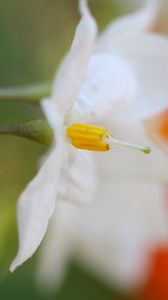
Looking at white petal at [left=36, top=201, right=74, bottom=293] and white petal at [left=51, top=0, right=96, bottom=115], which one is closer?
white petal at [left=51, top=0, right=96, bottom=115]

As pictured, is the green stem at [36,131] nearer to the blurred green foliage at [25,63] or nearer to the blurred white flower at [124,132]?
the blurred white flower at [124,132]

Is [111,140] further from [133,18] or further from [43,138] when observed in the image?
[133,18]

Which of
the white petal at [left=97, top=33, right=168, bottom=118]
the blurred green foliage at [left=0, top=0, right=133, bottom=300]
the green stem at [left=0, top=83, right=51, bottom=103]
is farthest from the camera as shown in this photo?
the blurred green foliage at [left=0, top=0, right=133, bottom=300]

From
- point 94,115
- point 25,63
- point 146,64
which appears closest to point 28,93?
point 94,115

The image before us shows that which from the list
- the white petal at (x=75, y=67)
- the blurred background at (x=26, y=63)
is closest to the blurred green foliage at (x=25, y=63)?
the blurred background at (x=26, y=63)

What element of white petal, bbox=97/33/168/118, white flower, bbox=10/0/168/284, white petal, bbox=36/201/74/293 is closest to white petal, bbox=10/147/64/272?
white flower, bbox=10/0/168/284

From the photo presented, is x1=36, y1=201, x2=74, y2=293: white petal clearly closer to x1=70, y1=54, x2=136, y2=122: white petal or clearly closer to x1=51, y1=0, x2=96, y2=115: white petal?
x1=70, y1=54, x2=136, y2=122: white petal

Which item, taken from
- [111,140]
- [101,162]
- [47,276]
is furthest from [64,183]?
[47,276]
